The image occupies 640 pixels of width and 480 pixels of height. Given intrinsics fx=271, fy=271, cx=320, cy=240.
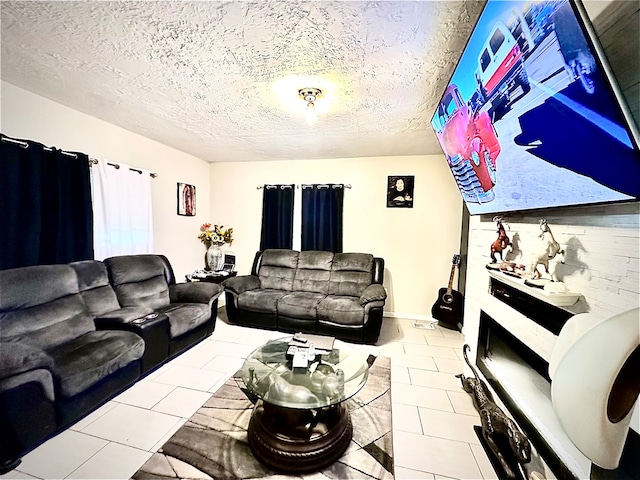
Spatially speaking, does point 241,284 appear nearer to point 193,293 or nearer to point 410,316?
point 193,293

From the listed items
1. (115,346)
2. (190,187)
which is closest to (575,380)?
(115,346)

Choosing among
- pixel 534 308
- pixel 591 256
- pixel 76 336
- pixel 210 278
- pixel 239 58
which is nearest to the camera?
pixel 591 256

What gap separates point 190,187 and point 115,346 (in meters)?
2.71

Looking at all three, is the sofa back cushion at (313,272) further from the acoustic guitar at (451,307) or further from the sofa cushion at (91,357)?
the sofa cushion at (91,357)

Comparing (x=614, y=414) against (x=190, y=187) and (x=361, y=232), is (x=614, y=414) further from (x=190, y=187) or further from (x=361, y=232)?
(x=190, y=187)

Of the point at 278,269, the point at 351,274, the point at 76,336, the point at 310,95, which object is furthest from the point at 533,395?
the point at 76,336

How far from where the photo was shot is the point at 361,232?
4.18 metres

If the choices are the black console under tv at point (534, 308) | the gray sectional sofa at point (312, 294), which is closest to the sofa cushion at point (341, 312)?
the gray sectional sofa at point (312, 294)

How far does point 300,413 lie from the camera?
5.39 feet

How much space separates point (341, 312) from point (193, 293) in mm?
1719

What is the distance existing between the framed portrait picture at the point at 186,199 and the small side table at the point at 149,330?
1.98 m

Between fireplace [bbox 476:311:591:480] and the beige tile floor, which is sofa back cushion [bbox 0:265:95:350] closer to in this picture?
the beige tile floor

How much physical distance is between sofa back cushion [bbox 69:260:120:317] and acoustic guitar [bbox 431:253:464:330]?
376 centimetres

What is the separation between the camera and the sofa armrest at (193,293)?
3.09 m
